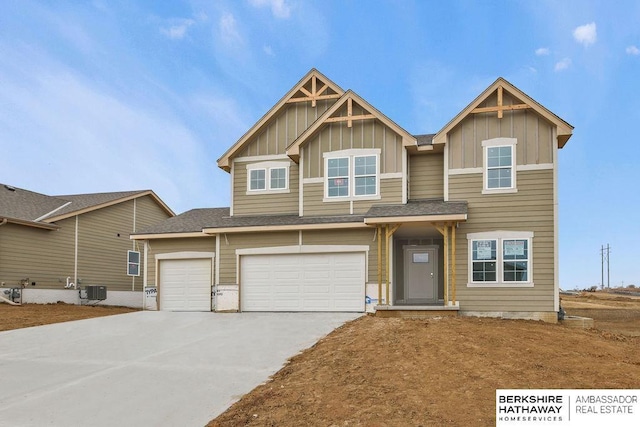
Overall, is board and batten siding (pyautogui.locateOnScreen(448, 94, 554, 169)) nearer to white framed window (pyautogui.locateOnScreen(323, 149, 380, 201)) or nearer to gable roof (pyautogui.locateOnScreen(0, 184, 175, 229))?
white framed window (pyautogui.locateOnScreen(323, 149, 380, 201))

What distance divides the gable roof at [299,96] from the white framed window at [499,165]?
5.90m

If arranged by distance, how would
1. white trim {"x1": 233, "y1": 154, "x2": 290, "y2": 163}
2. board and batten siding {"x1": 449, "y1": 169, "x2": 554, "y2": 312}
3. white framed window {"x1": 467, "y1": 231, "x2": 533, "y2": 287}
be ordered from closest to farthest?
board and batten siding {"x1": 449, "y1": 169, "x2": 554, "y2": 312}
white framed window {"x1": 467, "y1": 231, "x2": 533, "y2": 287}
white trim {"x1": 233, "y1": 154, "x2": 290, "y2": 163}

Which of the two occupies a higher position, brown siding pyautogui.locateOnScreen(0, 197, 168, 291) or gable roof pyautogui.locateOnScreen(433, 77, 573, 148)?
gable roof pyautogui.locateOnScreen(433, 77, 573, 148)

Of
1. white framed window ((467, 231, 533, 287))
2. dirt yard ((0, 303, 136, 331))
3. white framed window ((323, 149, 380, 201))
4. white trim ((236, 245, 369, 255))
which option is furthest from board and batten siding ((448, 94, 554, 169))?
dirt yard ((0, 303, 136, 331))

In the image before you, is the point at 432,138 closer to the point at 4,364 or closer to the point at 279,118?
the point at 279,118

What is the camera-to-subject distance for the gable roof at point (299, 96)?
1928 cm

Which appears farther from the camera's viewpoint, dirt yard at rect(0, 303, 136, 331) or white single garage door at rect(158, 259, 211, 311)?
white single garage door at rect(158, 259, 211, 311)

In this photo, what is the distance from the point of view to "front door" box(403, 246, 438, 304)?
58.6 feet

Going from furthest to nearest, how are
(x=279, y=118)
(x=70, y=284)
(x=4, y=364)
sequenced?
(x=70, y=284), (x=279, y=118), (x=4, y=364)

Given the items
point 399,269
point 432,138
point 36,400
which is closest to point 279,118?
point 432,138

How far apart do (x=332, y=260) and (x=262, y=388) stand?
29.7 feet

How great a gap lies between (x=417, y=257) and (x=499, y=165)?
4.09 m

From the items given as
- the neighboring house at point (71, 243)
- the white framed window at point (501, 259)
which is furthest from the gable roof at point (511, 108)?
the neighboring house at point (71, 243)

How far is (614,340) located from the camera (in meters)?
13.7
